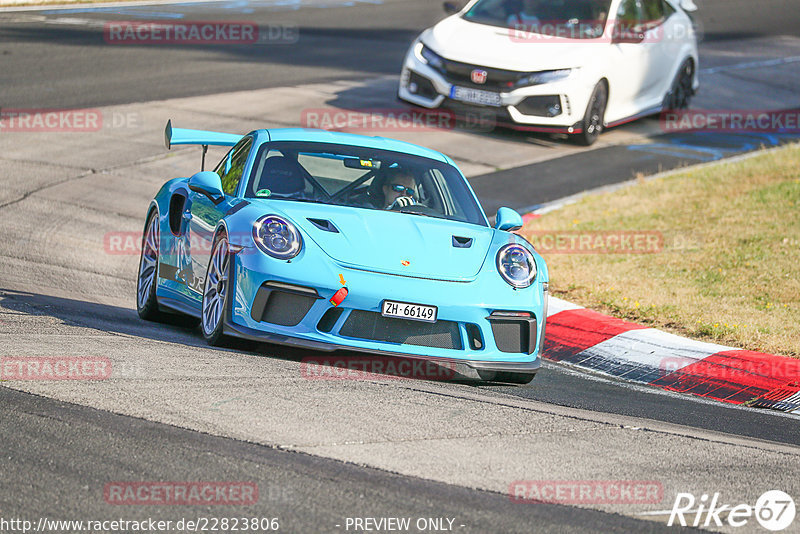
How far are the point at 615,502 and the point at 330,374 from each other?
2.08m

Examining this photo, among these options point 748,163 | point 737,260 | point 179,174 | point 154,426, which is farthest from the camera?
point 748,163

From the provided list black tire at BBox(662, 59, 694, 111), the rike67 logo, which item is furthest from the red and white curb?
black tire at BBox(662, 59, 694, 111)

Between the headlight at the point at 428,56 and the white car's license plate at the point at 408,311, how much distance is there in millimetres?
9750

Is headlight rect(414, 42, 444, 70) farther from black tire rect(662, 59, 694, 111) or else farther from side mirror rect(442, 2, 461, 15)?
black tire rect(662, 59, 694, 111)

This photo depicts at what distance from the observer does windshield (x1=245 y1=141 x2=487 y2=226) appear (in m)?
7.62

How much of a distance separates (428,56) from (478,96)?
0.95m

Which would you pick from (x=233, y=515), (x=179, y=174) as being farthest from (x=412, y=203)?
(x=179, y=174)

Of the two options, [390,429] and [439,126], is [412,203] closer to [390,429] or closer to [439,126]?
[390,429]

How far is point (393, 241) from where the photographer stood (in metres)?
6.89

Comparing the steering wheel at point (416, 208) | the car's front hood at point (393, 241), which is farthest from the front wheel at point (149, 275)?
the steering wheel at point (416, 208)

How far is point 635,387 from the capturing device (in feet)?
25.3

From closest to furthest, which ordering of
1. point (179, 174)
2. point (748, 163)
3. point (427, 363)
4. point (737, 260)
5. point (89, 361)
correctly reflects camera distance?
point (89, 361), point (427, 363), point (737, 260), point (179, 174), point (748, 163)

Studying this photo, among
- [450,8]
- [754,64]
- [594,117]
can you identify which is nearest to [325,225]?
[594,117]

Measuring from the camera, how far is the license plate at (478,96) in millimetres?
15680
